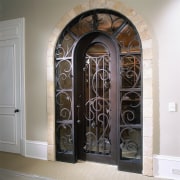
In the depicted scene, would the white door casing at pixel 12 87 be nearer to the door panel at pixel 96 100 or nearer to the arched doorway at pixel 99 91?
the arched doorway at pixel 99 91

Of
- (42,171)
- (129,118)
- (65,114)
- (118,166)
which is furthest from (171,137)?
(42,171)

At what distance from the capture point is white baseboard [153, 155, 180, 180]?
9.68ft

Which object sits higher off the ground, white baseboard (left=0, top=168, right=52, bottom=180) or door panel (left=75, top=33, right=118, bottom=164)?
door panel (left=75, top=33, right=118, bottom=164)

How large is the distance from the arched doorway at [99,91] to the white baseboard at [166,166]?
0.84ft

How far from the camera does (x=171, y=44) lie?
9.79 ft

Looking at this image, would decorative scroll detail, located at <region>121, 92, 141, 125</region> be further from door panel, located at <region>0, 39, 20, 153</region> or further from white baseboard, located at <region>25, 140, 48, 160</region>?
door panel, located at <region>0, 39, 20, 153</region>

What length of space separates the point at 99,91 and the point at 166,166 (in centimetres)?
156

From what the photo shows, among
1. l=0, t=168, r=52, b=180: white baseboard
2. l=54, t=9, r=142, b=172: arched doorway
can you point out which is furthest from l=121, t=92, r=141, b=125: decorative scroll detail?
l=0, t=168, r=52, b=180: white baseboard

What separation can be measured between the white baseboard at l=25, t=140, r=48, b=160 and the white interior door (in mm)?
261

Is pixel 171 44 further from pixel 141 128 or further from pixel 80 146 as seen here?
pixel 80 146

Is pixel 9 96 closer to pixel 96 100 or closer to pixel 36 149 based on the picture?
pixel 36 149

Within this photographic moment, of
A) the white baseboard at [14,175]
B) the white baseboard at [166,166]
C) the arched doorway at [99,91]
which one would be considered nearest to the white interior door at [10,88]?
the white baseboard at [14,175]

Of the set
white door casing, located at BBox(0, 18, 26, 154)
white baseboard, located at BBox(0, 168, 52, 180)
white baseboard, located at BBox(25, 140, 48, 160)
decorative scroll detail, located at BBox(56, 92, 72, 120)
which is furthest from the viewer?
white door casing, located at BBox(0, 18, 26, 154)

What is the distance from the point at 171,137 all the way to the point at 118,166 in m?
0.95
